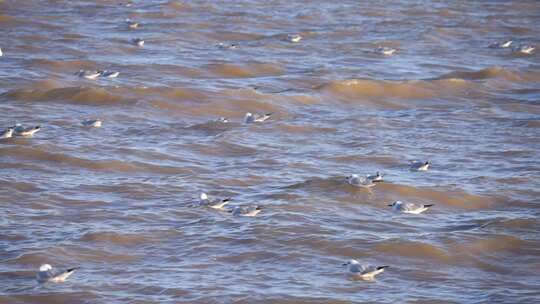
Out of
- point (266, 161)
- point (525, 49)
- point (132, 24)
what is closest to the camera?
point (266, 161)

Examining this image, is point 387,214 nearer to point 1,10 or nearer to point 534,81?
point 534,81

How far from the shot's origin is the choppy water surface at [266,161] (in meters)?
11.2

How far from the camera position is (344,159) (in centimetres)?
1591

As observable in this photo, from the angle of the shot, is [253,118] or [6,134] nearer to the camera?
[6,134]

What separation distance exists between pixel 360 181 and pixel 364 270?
3272mm

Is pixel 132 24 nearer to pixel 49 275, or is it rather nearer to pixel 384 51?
pixel 384 51

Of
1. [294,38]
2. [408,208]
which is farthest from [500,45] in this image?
[408,208]

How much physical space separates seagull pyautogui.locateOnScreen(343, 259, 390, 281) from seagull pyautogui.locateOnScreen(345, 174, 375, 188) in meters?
3.10

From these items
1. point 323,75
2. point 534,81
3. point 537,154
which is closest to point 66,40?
point 323,75

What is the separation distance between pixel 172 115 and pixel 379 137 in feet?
→ 11.9

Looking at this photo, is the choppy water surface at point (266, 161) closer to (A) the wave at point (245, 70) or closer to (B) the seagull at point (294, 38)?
(A) the wave at point (245, 70)

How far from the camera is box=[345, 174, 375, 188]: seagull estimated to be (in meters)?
14.1

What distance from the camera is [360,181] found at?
46.3 feet

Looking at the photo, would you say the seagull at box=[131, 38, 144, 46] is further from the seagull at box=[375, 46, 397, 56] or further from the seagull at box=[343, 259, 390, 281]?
the seagull at box=[343, 259, 390, 281]
